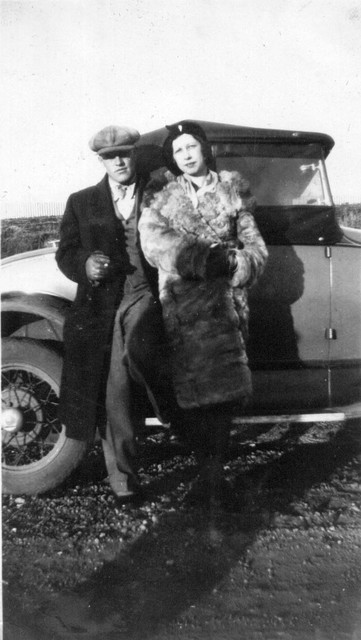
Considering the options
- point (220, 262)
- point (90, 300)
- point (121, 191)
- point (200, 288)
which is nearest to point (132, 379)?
point (90, 300)

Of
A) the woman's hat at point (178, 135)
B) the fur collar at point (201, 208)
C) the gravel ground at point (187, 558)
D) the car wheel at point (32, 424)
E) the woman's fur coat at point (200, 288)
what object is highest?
the woman's hat at point (178, 135)

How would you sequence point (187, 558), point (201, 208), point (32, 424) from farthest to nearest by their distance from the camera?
point (32, 424) < point (201, 208) < point (187, 558)

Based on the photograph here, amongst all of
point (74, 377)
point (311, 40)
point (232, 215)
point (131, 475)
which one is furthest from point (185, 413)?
point (311, 40)

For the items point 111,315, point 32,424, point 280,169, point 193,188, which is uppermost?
point 280,169

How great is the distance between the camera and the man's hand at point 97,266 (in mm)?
2777

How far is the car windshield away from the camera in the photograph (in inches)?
124

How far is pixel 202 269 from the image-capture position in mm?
2654

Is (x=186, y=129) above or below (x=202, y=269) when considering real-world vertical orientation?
above

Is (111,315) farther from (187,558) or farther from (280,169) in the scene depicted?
(280,169)

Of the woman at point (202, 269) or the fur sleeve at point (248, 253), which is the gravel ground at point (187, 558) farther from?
the fur sleeve at point (248, 253)

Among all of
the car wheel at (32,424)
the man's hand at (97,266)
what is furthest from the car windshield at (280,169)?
the car wheel at (32,424)

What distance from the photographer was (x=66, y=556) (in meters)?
2.49

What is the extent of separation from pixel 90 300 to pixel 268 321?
→ 3.20ft

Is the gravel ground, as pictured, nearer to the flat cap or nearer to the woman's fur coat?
the woman's fur coat
